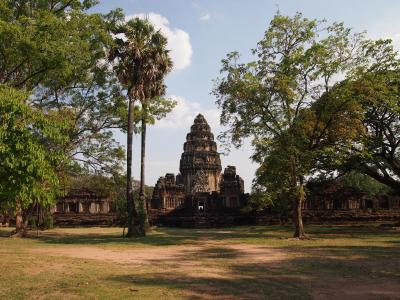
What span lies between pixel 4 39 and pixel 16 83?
318cm

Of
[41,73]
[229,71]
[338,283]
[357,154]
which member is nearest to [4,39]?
[41,73]

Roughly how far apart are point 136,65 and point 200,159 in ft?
110

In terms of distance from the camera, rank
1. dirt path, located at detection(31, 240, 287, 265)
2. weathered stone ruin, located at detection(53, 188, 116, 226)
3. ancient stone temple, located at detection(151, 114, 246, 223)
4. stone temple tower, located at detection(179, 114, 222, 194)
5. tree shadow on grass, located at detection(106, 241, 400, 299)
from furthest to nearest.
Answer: stone temple tower, located at detection(179, 114, 222, 194), ancient stone temple, located at detection(151, 114, 246, 223), weathered stone ruin, located at detection(53, 188, 116, 226), dirt path, located at detection(31, 240, 287, 265), tree shadow on grass, located at detection(106, 241, 400, 299)

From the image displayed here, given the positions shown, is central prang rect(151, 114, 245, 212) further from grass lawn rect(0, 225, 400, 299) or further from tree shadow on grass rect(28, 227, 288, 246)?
grass lawn rect(0, 225, 400, 299)

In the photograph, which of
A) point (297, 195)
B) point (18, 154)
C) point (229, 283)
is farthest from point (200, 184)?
point (229, 283)

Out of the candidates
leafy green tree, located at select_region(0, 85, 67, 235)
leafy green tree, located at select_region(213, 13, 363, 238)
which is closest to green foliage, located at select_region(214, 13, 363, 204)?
leafy green tree, located at select_region(213, 13, 363, 238)

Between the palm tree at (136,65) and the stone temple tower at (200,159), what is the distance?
105 feet

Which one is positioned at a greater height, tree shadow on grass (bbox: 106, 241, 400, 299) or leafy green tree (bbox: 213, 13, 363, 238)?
leafy green tree (bbox: 213, 13, 363, 238)

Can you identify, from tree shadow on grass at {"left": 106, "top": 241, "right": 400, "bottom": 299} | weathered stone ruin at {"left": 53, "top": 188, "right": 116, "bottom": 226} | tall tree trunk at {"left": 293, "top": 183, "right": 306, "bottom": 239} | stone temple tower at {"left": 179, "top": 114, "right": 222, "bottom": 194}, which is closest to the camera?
tree shadow on grass at {"left": 106, "top": 241, "right": 400, "bottom": 299}

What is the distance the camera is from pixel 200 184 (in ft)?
189

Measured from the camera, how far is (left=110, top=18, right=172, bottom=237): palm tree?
85.0 feet

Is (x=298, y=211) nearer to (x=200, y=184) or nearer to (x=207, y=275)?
(x=207, y=275)

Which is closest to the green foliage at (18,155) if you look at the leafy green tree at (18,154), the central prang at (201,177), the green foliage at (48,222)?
the leafy green tree at (18,154)

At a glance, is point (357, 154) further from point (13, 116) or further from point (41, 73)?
point (13, 116)
